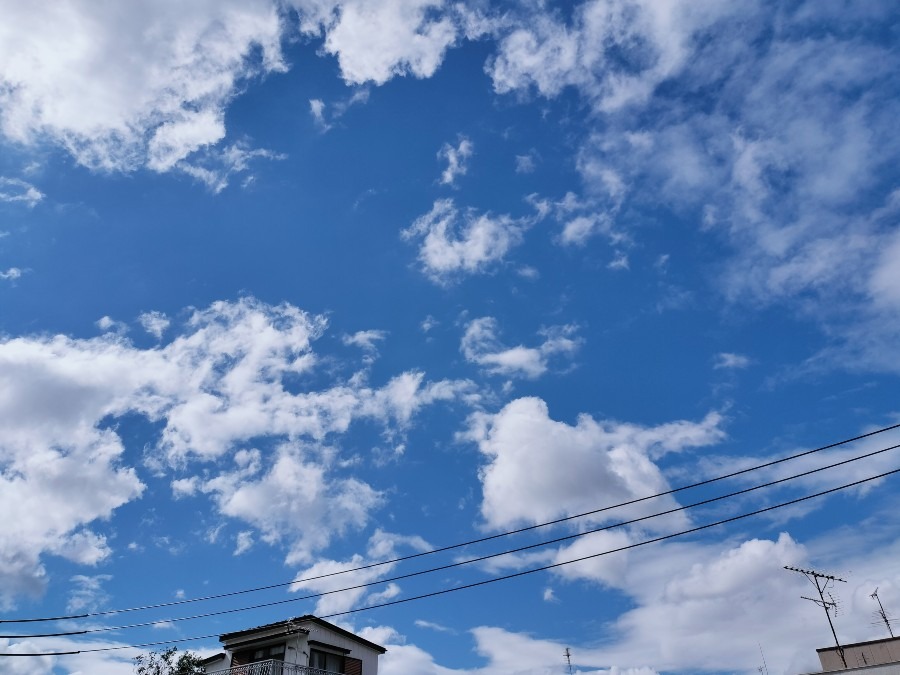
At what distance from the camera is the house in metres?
34.9

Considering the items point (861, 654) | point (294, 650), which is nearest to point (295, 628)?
point (294, 650)

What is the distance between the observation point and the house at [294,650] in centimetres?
3491

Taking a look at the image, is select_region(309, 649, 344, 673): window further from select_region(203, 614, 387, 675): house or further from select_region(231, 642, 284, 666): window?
select_region(231, 642, 284, 666): window

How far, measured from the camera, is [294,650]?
35.9 meters

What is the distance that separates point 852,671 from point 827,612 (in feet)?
48.7

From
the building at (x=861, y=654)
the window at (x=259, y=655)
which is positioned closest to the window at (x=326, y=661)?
the window at (x=259, y=655)

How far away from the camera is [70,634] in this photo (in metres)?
33.8

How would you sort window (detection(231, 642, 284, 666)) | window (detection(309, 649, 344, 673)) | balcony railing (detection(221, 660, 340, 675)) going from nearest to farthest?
1. balcony railing (detection(221, 660, 340, 675))
2. window (detection(309, 649, 344, 673))
3. window (detection(231, 642, 284, 666))

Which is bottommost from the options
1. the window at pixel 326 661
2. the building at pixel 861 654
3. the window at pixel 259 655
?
the building at pixel 861 654

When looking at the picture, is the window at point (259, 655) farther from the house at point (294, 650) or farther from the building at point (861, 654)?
the building at point (861, 654)

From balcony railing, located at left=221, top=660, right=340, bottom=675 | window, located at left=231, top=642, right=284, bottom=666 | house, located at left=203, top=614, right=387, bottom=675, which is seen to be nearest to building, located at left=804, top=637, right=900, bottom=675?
house, located at left=203, top=614, right=387, bottom=675

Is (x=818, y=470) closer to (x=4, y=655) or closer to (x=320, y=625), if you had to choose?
(x=320, y=625)

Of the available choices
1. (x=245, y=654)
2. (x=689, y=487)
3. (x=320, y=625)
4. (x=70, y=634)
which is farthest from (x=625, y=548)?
(x=70, y=634)

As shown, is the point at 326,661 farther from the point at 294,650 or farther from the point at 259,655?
the point at 259,655
